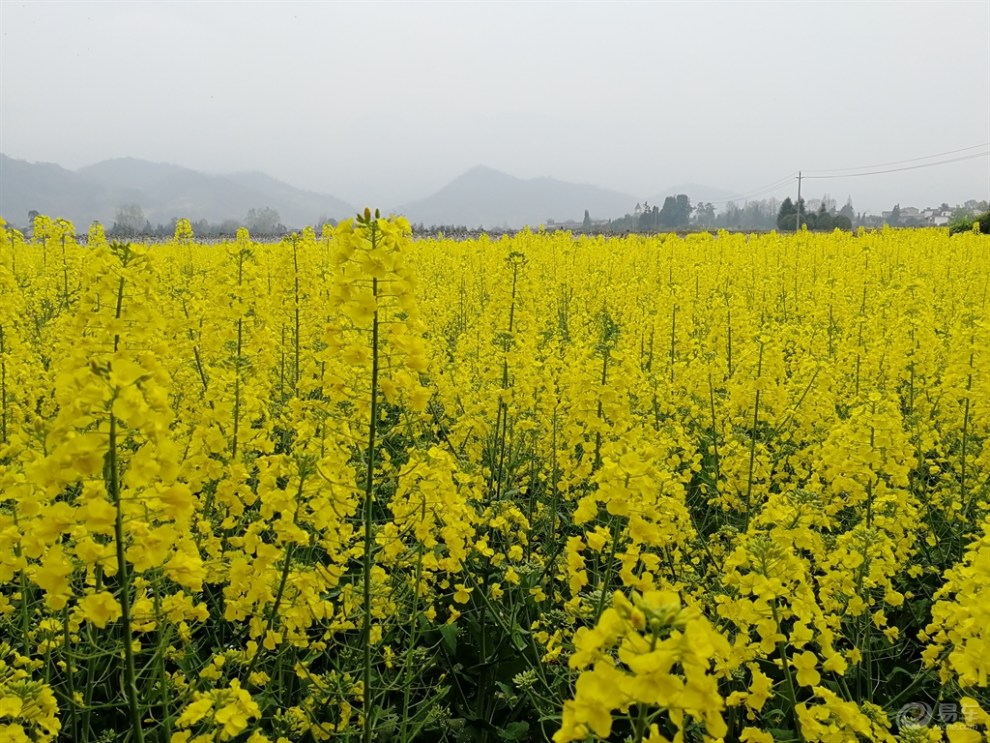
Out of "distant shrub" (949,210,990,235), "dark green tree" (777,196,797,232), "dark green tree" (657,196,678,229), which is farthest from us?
"dark green tree" (657,196,678,229)

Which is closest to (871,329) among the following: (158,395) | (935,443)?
(935,443)

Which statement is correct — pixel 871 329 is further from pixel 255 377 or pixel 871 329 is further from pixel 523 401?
pixel 255 377

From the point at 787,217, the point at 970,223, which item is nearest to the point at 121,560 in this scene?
the point at 970,223

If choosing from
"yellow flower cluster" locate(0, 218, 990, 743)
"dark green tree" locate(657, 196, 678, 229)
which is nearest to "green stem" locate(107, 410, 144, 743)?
"yellow flower cluster" locate(0, 218, 990, 743)

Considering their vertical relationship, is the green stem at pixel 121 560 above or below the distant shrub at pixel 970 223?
below

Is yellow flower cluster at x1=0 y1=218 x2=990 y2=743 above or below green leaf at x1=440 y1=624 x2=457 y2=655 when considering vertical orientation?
above

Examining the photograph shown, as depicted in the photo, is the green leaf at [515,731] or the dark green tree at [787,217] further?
the dark green tree at [787,217]

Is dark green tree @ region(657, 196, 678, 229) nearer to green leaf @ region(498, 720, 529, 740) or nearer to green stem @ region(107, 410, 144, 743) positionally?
green leaf @ region(498, 720, 529, 740)

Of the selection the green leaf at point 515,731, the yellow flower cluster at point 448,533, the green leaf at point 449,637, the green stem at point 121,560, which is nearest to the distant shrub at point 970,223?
the yellow flower cluster at point 448,533

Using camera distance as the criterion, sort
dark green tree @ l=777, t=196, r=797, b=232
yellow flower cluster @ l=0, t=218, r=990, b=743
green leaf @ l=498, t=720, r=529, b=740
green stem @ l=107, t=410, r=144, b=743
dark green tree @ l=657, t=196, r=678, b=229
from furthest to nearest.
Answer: dark green tree @ l=657, t=196, r=678, b=229 < dark green tree @ l=777, t=196, r=797, b=232 < green leaf @ l=498, t=720, r=529, b=740 < yellow flower cluster @ l=0, t=218, r=990, b=743 < green stem @ l=107, t=410, r=144, b=743

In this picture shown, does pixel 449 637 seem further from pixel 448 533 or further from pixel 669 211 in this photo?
pixel 669 211

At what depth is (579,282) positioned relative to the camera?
11531 millimetres

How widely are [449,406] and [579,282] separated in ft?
23.3

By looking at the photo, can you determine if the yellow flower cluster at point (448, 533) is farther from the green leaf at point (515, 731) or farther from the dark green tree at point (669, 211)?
the dark green tree at point (669, 211)
